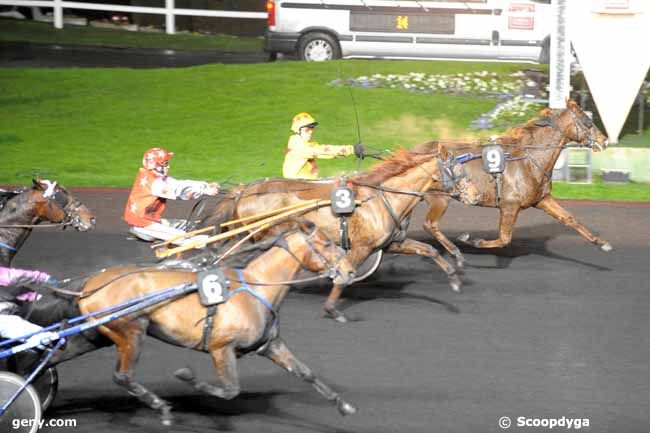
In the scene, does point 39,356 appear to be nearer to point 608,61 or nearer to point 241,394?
point 241,394

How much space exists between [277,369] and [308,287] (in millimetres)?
2319

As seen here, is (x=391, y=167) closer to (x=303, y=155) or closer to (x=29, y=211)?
(x=303, y=155)

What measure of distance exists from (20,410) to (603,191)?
10.1 m

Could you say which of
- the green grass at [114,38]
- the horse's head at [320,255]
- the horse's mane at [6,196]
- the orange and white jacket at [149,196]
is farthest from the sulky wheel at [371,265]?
the green grass at [114,38]

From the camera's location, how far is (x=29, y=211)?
7.09 metres

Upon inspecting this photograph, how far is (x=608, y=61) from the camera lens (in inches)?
575

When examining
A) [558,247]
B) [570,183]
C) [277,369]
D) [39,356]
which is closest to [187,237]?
[277,369]

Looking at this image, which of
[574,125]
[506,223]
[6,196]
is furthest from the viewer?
[574,125]

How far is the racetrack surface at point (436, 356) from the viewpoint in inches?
261

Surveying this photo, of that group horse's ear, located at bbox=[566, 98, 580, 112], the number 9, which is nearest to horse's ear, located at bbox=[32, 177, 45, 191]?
the number 9

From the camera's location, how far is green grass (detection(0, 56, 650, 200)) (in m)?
15.8

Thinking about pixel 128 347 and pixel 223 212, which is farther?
pixel 223 212

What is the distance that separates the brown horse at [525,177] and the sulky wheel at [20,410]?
5.12 m

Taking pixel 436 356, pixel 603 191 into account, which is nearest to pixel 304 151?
pixel 436 356
